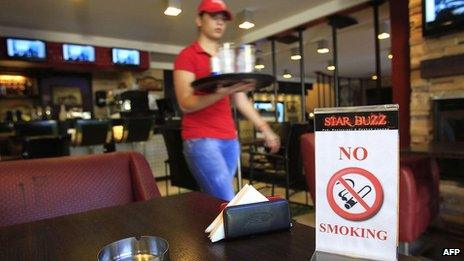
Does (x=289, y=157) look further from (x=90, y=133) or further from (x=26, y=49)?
(x=26, y=49)

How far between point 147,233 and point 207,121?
0.86 m

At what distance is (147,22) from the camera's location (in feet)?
16.8

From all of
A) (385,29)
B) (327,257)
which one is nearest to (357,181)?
(327,257)

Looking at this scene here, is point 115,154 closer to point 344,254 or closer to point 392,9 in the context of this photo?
point 344,254

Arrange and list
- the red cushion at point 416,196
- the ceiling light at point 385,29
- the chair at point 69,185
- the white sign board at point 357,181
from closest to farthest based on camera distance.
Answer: the white sign board at point 357,181 < the chair at point 69,185 < the red cushion at point 416,196 < the ceiling light at point 385,29

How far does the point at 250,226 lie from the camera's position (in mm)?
606

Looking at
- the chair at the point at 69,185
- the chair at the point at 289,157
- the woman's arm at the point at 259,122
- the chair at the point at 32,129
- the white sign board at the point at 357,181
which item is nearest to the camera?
the white sign board at the point at 357,181

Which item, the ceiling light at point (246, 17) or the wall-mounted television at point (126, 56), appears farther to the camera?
the wall-mounted television at point (126, 56)

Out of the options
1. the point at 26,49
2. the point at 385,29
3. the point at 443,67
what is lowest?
the point at 443,67

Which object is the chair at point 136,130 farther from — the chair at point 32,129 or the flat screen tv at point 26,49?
the flat screen tv at point 26,49

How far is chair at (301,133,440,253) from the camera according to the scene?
1.84m

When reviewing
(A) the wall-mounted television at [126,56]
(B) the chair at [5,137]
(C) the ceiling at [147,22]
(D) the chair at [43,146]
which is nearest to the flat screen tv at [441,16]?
(C) the ceiling at [147,22]

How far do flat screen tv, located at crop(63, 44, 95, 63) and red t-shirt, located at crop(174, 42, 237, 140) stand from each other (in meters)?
4.88

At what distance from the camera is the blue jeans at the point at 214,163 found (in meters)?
1.43
